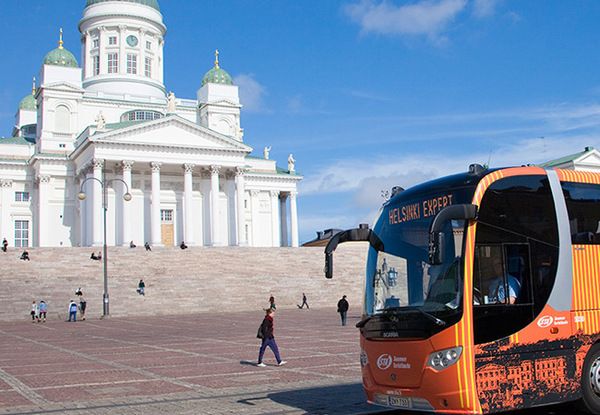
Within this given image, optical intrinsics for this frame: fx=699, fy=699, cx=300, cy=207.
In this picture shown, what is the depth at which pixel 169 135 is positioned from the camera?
62.2 metres

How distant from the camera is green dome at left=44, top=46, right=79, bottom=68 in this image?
6944cm

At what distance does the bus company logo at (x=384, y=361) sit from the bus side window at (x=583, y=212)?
292 cm

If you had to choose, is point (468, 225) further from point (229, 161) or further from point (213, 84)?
point (213, 84)

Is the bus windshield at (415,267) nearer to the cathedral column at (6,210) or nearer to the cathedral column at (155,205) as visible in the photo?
the cathedral column at (155,205)

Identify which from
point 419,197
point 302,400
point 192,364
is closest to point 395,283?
point 419,197

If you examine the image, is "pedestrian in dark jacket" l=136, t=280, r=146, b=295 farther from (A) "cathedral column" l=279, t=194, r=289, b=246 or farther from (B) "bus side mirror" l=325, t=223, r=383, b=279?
(A) "cathedral column" l=279, t=194, r=289, b=246

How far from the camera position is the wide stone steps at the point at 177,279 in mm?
39394

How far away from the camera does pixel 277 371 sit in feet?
48.9

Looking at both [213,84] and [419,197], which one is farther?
[213,84]

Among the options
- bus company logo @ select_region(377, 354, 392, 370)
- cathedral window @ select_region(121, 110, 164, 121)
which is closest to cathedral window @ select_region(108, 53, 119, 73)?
cathedral window @ select_region(121, 110, 164, 121)

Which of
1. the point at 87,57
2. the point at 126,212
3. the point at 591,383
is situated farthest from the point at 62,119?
the point at 591,383

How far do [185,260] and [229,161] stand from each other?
17.0 m

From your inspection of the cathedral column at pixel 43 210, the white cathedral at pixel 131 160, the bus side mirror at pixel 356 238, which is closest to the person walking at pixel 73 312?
the white cathedral at pixel 131 160

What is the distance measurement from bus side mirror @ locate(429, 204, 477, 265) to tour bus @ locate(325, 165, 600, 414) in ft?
0.05
